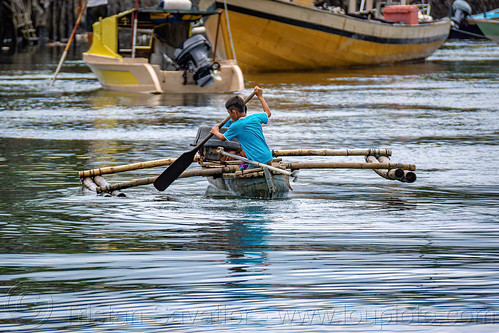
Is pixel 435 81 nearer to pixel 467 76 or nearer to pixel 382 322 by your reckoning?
pixel 467 76

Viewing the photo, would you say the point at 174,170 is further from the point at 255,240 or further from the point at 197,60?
the point at 197,60

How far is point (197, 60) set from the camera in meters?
24.7

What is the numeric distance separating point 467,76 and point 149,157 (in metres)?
18.9

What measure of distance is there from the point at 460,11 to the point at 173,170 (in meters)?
48.3

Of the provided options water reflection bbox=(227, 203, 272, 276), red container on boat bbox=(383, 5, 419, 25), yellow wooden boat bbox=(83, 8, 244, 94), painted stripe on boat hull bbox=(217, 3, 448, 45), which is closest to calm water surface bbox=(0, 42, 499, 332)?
water reflection bbox=(227, 203, 272, 276)

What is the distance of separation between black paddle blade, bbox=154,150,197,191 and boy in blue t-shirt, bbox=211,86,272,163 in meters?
0.38

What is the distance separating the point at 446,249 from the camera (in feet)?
27.8

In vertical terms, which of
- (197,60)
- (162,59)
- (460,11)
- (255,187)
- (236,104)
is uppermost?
(236,104)

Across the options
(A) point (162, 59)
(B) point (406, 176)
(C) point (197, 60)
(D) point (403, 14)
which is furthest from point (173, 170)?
(D) point (403, 14)

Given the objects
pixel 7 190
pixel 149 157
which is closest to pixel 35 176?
pixel 7 190

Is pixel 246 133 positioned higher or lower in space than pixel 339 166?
higher

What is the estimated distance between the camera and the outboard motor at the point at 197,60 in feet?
80.1

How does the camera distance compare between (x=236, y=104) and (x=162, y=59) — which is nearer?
(x=236, y=104)

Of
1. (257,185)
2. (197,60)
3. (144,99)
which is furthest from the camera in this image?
(197,60)
